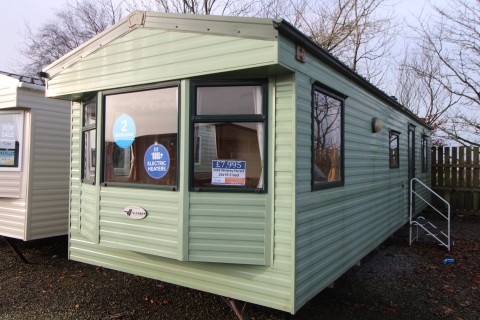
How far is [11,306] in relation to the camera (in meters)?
4.18

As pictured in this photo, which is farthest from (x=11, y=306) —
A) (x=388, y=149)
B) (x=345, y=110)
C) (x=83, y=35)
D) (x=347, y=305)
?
(x=83, y=35)

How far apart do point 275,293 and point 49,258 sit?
467cm

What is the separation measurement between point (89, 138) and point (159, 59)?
1.57m

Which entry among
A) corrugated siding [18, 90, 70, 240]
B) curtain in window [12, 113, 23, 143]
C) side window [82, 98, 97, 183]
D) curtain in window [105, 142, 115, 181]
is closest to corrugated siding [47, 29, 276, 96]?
side window [82, 98, 97, 183]

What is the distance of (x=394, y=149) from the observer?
6492 mm

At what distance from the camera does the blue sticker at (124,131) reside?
3.73 metres

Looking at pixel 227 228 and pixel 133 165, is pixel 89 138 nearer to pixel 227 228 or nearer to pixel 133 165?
pixel 133 165

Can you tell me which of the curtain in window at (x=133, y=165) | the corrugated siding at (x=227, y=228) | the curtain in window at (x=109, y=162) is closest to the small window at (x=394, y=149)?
the corrugated siding at (x=227, y=228)

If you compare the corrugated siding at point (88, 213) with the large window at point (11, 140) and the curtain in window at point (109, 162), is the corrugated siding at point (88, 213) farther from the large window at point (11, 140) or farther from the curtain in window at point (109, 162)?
the large window at point (11, 140)

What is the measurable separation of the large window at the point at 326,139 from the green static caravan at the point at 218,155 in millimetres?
21

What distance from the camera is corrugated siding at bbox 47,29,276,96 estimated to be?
9.82 ft

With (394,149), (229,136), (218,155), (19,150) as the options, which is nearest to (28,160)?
(19,150)

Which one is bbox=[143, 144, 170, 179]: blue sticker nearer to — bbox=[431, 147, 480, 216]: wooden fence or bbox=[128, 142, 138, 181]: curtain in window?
bbox=[128, 142, 138, 181]: curtain in window

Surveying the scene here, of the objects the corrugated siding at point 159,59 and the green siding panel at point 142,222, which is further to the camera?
the green siding panel at point 142,222
